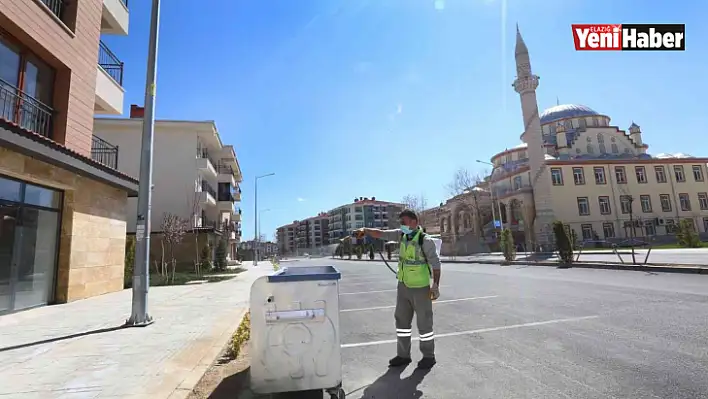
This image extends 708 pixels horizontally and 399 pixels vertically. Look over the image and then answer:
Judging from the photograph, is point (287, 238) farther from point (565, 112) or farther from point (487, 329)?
point (487, 329)

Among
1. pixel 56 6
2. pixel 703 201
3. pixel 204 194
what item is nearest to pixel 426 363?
pixel 56 6

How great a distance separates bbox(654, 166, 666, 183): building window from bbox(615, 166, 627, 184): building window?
4755 mm

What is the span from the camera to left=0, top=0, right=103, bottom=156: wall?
9.06 m

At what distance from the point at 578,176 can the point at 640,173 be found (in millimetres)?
9466

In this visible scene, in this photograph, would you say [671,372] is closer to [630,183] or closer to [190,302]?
[190,302]

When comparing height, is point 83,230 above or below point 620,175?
below

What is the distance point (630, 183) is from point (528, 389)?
57691 mm

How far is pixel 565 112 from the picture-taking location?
62125 mm

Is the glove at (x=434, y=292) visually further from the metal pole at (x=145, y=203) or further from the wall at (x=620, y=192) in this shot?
the wall at (x=620, y=192)

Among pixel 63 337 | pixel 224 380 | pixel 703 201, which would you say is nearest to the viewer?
pixel 224 380

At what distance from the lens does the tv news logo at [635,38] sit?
11898mm

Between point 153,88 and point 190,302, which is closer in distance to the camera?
point 153,88

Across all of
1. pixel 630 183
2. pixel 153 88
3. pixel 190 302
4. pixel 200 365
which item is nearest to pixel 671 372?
pixel 200 365

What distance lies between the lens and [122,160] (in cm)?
2883
